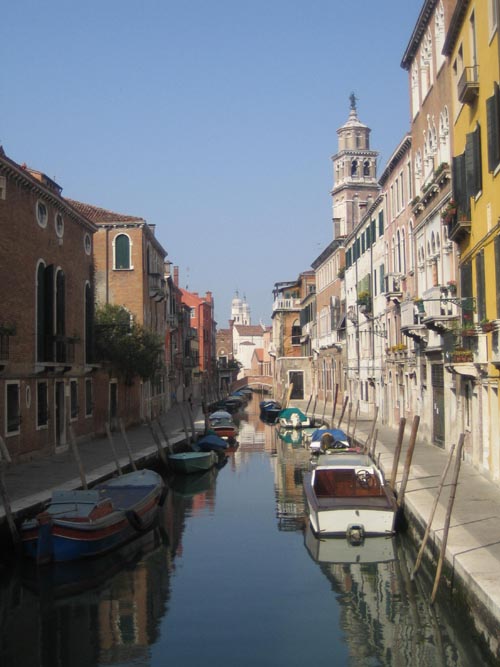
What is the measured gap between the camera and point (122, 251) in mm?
33969

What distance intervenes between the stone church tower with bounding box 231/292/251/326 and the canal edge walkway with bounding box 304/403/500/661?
537ft

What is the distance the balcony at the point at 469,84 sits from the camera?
47.6 feet

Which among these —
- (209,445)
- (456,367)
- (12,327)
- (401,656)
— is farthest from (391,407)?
(401,656)

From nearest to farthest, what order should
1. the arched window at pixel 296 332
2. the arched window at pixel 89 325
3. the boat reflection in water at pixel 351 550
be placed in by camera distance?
the boat reflection in water at pixel 351 550, the arched window at pixel 89 325, the arched window at pixel 296 332

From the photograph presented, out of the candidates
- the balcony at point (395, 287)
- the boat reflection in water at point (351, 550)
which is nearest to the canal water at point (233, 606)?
the boat reflection in water at point (351, 550)

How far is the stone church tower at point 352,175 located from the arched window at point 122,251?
85.5 ft

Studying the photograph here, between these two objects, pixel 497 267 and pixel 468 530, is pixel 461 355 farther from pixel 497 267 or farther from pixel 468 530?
pixel 468 530

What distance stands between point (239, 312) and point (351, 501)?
170 metres

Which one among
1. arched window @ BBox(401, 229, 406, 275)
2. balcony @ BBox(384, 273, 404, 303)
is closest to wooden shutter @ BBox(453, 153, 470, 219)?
arched window @ BBox(401, 229, 406, 275)

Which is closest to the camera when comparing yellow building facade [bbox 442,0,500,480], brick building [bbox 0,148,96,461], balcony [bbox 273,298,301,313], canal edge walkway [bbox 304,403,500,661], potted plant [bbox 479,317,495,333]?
canal edge walkway [bbox 304,403,500,661]

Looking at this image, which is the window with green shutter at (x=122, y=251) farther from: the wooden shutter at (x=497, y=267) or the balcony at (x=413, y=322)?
the wooden shutter at (x=497, y=267)

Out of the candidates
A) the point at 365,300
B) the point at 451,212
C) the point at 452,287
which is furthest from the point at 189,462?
the point at 365,300

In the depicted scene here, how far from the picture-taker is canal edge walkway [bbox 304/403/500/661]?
329 inches

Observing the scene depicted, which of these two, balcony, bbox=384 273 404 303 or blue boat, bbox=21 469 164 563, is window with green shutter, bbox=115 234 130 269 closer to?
balcony, bbox=384 273 404 303
